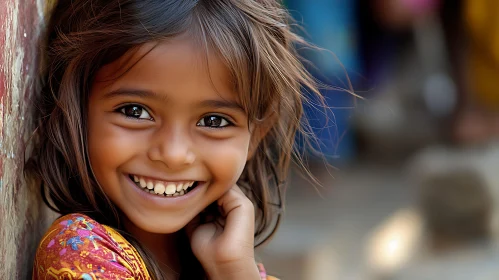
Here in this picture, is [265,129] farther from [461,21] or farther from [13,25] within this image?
[461,21]

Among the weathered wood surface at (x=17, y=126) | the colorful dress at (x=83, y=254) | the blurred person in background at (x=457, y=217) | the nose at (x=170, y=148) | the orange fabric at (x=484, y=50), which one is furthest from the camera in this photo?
the orange fabric at (x=484, y=50)

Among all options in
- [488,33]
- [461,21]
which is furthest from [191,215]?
[461,21]

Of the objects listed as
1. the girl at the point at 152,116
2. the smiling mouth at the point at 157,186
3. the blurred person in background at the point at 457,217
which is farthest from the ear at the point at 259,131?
the blurred person in background at the point at 457,217

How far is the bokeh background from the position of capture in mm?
4758

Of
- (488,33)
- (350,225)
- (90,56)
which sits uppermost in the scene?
(488,33)

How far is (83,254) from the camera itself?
5.29 ft

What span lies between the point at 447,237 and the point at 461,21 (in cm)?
216

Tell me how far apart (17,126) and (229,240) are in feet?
1.74

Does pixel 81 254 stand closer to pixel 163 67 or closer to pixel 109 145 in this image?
pixel 109 145

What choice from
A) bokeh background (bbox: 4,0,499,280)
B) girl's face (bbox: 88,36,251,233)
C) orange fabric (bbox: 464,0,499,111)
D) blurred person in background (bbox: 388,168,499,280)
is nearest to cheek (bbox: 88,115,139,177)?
girl's face (bbox: 88,36,251,233)

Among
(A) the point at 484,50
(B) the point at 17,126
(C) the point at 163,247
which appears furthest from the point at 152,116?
(A) the point at 484,50

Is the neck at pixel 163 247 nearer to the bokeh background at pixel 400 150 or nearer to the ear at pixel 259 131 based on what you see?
the ear at pixel 259 131

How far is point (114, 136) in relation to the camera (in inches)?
71.5

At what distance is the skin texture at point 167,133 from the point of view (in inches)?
71.2
